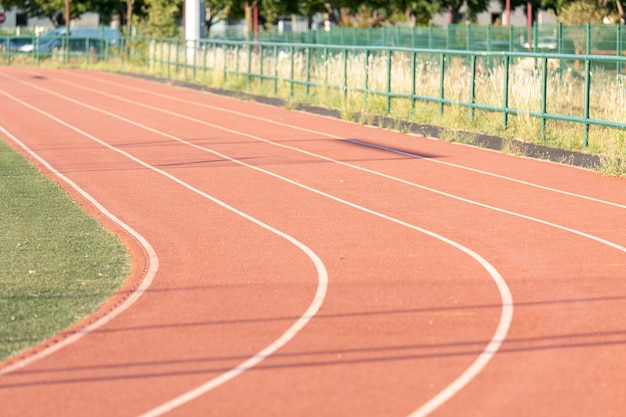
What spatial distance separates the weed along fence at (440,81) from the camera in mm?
20672

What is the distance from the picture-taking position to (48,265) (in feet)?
33.6

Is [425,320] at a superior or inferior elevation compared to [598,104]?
inferior

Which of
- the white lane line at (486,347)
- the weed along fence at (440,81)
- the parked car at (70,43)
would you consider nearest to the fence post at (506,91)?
the weed along fence at (440,81)

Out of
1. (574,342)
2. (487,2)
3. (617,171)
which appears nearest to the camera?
(574,342)

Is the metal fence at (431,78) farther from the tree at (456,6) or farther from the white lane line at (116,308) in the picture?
the tree at (456,6)

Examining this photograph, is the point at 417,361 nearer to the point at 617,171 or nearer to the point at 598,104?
the point at 617,171

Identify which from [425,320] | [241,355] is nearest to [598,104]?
[425,320]

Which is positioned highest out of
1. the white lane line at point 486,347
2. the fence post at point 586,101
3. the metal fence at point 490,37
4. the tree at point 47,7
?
the tree at point 47,7

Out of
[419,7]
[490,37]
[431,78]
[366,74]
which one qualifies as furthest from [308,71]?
[419,7]

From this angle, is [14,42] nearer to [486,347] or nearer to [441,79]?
[441,79]

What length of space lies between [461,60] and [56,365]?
25.0 m

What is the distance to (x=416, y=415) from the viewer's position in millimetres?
6094

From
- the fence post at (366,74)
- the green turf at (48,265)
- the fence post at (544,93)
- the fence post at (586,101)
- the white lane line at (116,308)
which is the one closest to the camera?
the white lane line at (116,308)

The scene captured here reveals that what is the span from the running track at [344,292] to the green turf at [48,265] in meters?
0.25
